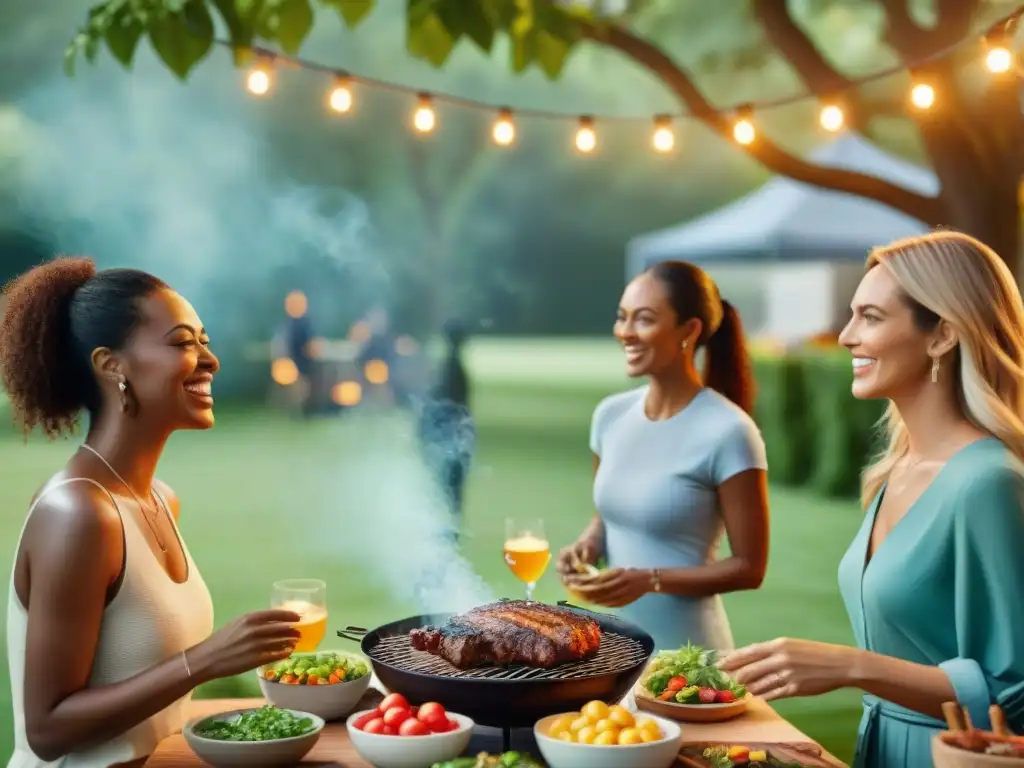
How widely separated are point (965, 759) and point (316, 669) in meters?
1.25

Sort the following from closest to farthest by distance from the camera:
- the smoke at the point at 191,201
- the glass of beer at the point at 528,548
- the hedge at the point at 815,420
→ the glass of beer at the point at 528,548
the hedge at the point at 815,420
the smoke at the point at 191,201

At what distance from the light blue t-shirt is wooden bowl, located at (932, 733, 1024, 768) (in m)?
1.49

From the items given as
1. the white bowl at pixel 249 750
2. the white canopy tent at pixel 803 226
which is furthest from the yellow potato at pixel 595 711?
the white canopy tent at pixel 803 226

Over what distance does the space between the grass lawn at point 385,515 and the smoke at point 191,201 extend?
1.31m

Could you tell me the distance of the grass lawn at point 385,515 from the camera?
714 cm

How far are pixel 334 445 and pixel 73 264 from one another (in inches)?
538

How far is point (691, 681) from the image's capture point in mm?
2488

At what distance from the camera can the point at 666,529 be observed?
3.24 metres

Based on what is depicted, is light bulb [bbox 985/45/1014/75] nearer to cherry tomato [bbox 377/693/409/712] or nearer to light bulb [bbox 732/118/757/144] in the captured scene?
light bulb [bbox 732/118/757/144]

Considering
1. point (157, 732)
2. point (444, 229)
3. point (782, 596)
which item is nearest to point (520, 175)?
point (444, 229)

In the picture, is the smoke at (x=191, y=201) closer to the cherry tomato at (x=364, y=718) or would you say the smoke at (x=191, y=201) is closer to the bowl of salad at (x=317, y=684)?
the bowl of salad at (x=317, y=684)

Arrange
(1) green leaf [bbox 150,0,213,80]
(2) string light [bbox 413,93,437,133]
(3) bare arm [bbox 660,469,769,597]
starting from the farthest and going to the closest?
(2) string light [bbox 413,93,437,133]
(1) green leaf [bbox 150,0,213,80]
(3) bare arm [bbox 660,469,769,597]

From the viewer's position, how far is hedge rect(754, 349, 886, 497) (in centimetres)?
1034

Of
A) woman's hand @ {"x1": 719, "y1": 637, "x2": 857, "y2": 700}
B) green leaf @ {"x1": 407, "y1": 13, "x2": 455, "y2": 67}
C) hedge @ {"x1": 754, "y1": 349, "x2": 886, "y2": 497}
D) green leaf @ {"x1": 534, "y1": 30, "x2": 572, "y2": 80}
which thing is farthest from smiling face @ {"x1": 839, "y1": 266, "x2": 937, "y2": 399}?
hedge @ {"x1": 754, "y1": 349, "x2": 886, "y2": 497}
